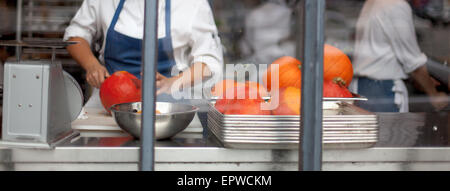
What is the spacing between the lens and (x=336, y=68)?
139 cm

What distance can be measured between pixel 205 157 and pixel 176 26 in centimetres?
117

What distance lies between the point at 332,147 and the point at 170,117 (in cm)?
41

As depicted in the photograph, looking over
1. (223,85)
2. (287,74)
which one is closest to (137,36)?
(223,85)

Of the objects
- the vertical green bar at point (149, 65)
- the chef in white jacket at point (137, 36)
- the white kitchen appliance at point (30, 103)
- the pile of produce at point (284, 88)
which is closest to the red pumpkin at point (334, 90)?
the pile of produce at point (284, 88)

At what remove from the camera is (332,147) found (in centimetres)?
122

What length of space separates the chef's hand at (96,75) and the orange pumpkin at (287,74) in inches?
33.0

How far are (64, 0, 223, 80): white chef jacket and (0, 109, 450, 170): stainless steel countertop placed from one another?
1.01 m

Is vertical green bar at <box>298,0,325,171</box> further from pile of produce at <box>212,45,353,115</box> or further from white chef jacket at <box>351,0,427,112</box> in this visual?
white chef jacket at <box>351,0,427,112</box>

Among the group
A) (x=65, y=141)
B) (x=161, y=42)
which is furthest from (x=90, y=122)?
(x=161, y=42)

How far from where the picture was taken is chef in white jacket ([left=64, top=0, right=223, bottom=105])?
7.40 ft

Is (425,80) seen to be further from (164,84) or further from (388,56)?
(164,84)

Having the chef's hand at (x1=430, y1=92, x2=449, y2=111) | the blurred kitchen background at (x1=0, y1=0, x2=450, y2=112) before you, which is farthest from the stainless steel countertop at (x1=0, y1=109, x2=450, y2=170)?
the chef's hand at (x1=430, y1=92, x2=449, y2=111)

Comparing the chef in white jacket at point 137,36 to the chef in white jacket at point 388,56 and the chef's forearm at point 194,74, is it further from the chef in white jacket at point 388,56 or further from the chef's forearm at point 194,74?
the chef in white jacket at point 388,56

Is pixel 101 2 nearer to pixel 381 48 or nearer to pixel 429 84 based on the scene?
pixel 381 48
